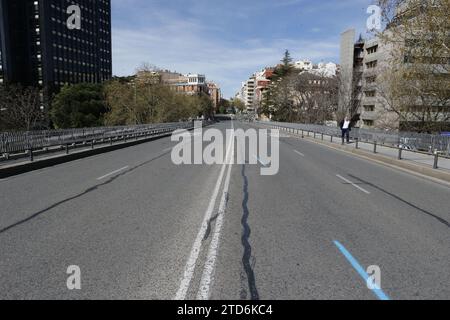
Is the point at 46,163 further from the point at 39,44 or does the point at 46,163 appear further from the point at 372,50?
the point at 39,44

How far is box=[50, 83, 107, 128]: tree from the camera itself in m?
65.9

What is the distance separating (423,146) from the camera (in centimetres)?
1822

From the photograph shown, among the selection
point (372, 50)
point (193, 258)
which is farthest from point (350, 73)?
point (193, 258)

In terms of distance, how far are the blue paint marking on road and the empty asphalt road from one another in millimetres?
24

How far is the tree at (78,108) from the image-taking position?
65938mm

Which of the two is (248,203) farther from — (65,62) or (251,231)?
(65,62)

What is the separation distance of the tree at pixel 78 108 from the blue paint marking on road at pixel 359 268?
66.0m

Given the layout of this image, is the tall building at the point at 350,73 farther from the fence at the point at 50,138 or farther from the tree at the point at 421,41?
the fence at the point at 50,138

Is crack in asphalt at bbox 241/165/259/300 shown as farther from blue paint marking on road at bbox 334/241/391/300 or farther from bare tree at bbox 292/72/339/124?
bare tree at bbox 292/72/339/124

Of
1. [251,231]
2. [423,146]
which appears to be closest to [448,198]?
[251,231]

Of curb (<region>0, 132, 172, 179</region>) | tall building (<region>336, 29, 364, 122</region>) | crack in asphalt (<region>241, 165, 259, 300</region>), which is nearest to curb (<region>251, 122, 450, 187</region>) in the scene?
crack in asphalt (<region>241, 165, 259, 300</region>)

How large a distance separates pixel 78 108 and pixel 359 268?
232 feet

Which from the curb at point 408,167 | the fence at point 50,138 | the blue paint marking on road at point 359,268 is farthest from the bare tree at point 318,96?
the blue paint marking on road at point 359,268
